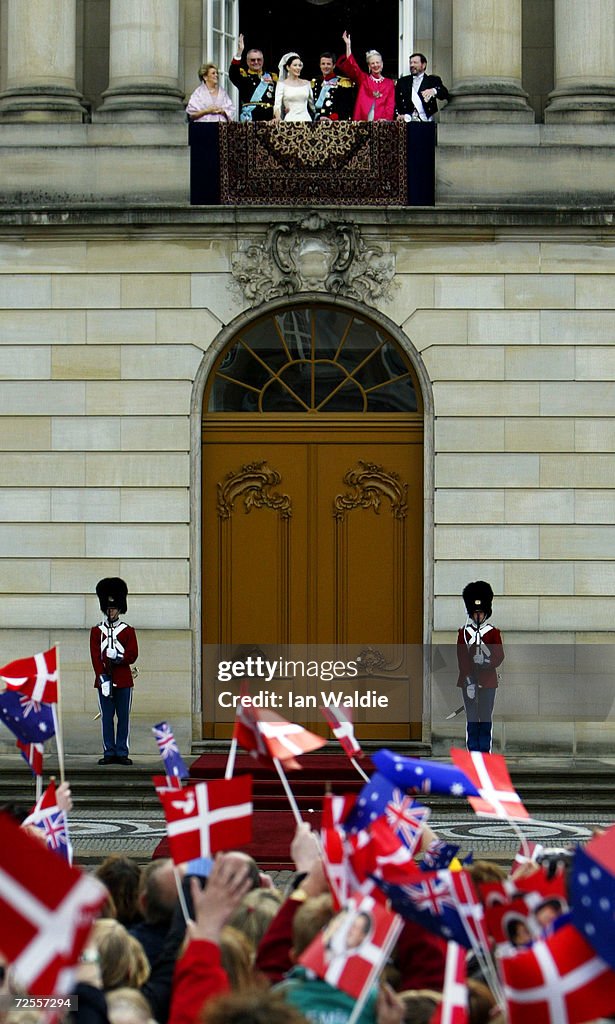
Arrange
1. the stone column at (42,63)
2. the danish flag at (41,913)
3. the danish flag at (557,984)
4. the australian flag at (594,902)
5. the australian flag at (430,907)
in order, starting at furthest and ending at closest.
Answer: the stone column at (42,63) → the australian flag at (430,907) → the australian flag at (594,902) → the danish flag at (557,984) → the danish flag at (41,913)

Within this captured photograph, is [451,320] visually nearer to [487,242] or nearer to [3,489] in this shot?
[487,242]

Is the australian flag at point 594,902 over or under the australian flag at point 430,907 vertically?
over

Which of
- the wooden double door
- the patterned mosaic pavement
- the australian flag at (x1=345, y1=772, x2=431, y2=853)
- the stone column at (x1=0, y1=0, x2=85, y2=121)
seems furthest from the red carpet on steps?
the australian flag at (x1=345, y1=772, x2=431, y2=853)

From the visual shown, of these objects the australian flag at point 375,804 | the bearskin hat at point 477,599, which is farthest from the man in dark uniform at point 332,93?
the australian flag at point 375,804

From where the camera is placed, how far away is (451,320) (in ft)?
78.4

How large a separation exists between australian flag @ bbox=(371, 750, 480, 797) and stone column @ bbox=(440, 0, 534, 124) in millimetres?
15025

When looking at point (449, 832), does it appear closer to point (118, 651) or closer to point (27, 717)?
point (118, 651)

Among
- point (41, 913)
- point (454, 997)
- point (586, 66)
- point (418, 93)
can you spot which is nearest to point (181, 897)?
point (454, 997)

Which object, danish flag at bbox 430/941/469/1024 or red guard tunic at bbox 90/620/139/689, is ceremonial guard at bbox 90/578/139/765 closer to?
red guard tunic at bbox 90/620/139/689

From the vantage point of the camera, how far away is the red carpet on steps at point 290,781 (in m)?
20.0

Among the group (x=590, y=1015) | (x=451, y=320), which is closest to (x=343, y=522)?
(x=451, y=320)

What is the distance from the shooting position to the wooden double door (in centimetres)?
2400

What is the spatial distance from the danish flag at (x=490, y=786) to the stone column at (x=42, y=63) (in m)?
15.1

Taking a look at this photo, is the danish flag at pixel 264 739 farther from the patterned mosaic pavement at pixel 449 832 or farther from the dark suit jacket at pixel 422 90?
the dark suit jacket at pixel 422 90
